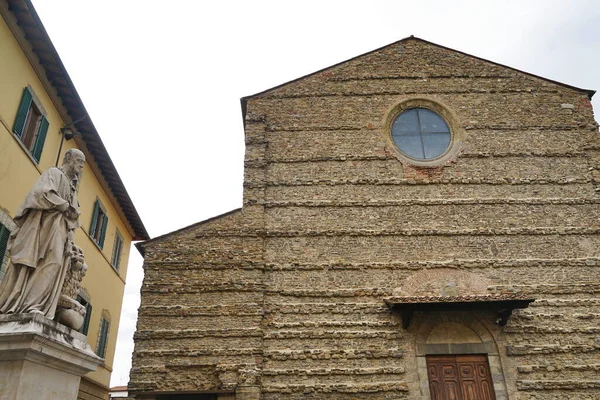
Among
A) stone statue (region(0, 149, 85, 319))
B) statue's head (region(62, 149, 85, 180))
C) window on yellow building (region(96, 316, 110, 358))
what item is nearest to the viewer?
stone statue (region(0, 149, 85, 319))

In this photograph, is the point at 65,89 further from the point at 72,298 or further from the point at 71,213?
the point at 72,298

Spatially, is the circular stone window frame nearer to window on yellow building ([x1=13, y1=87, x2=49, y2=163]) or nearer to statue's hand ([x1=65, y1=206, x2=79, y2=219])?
window on yellow building ([x1=13, y1=87, x2=49, y2=163])

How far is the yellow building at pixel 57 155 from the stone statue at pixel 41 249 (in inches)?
189

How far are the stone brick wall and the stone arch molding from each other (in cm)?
4

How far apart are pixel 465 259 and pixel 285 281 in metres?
3.72

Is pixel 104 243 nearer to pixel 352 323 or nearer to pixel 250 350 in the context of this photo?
pixel 250 350

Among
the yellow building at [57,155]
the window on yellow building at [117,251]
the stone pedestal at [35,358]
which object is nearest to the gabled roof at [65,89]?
the yellow building at [57,155]

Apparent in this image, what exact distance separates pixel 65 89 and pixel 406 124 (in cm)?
766

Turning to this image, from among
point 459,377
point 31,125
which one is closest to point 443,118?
point 459,377

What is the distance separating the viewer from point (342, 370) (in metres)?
9.27

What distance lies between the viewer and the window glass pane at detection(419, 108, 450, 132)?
11922mm

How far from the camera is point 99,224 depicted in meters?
14.0

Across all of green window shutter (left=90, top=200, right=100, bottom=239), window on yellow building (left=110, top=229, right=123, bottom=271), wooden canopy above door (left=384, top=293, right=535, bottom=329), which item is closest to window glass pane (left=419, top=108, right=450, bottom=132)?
wooden canopy above door (left=384, top=293, right=535, bottom=329)

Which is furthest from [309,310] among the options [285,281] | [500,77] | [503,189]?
[500,77]
